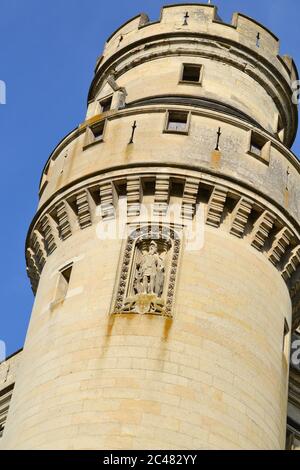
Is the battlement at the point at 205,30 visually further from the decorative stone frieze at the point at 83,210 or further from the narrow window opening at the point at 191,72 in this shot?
the decorative stone frieze at the point at 83,210

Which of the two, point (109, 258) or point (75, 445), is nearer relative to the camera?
point (75, 445)

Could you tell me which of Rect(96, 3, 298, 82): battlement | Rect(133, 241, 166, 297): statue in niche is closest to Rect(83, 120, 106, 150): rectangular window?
Rect(133, 241, 166, 297): statue in niche

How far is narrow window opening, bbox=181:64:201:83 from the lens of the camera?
65.6 ft

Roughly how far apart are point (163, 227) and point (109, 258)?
1.01 meters

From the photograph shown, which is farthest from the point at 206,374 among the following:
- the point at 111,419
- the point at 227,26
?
the point at 227,26

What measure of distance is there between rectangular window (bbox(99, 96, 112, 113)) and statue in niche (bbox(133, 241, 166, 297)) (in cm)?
474

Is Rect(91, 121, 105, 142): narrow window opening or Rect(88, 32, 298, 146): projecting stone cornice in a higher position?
Rect(88, 32, 298, 146): projecting stone cornice

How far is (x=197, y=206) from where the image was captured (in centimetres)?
1631

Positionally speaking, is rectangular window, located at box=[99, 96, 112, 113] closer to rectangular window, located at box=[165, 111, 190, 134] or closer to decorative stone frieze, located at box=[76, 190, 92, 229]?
rectangular window, located at box=[165, 111, 190, 134]

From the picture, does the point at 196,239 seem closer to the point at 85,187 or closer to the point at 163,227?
the point at 163,227

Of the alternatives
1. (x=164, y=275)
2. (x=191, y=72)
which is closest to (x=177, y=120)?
(x=191, y=72)

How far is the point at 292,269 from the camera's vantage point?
17.0 metres

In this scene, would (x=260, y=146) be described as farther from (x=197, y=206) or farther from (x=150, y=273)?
(x=150, y=273)

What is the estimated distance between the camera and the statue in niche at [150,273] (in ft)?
49.6
